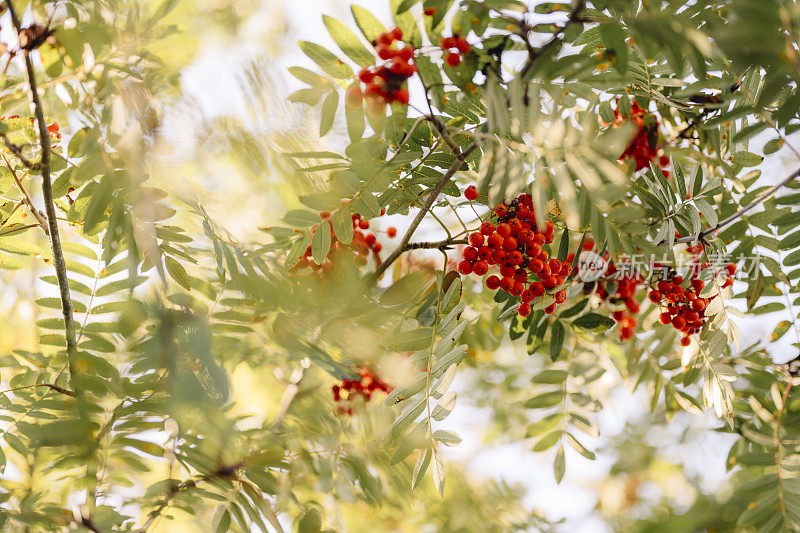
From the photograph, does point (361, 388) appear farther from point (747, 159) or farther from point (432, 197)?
point (747, 159)

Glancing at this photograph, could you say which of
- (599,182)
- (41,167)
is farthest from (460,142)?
(41,167)

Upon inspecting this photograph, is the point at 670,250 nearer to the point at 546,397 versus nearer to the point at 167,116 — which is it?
the point at 546,397

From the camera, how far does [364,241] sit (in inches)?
52.6

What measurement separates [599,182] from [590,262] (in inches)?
30.0

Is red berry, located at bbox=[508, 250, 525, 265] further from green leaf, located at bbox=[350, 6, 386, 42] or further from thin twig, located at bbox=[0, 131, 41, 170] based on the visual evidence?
thin twig, located at bbox=[0, 131, 41, 170]

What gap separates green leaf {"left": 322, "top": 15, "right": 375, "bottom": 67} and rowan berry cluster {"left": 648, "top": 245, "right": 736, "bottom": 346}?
0.89 meters

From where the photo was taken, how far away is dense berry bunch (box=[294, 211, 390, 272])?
46.4 inches

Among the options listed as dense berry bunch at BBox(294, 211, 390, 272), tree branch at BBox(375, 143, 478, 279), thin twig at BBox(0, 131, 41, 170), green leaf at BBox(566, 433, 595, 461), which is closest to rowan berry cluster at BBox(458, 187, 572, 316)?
tree branch at BBox(375, 143, 478, 279)

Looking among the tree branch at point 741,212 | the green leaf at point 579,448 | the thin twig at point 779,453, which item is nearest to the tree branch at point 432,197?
the tree branch at point 741,212

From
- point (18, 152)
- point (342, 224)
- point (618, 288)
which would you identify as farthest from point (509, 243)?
point (18, 152)

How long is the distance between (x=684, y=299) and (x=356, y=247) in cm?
82

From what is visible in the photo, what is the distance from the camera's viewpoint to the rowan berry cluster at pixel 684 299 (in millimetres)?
1227

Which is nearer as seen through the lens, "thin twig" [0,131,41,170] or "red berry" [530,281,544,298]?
"thin twig" [0,131,41,170]

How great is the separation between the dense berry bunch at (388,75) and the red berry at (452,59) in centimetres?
6
